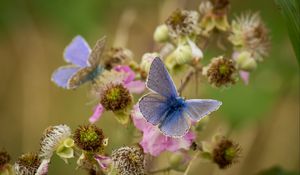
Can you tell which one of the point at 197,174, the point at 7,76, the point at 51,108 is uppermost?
the point at 7,76

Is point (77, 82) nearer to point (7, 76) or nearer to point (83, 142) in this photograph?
point (83, 142)

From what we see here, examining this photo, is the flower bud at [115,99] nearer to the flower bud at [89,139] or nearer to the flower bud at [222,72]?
the flower bud at [89,139]

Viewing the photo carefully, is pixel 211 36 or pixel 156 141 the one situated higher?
pixel 211 36

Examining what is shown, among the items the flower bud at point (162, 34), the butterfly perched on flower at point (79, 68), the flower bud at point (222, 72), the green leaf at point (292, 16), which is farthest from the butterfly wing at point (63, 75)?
the green leaf at point (292, 16)

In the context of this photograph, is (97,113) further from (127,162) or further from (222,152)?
(222,152)

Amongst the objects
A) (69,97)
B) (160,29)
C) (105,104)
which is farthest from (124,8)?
(105,104)

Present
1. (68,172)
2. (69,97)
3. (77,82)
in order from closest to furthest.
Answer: (77,82)
(68,172)
(69,97)

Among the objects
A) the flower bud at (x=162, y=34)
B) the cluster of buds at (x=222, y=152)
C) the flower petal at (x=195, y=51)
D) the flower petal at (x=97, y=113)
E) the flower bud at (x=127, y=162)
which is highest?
the flower bud at (x=162, y=34)

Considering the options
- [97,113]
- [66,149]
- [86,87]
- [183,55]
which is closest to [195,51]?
[183,55]
